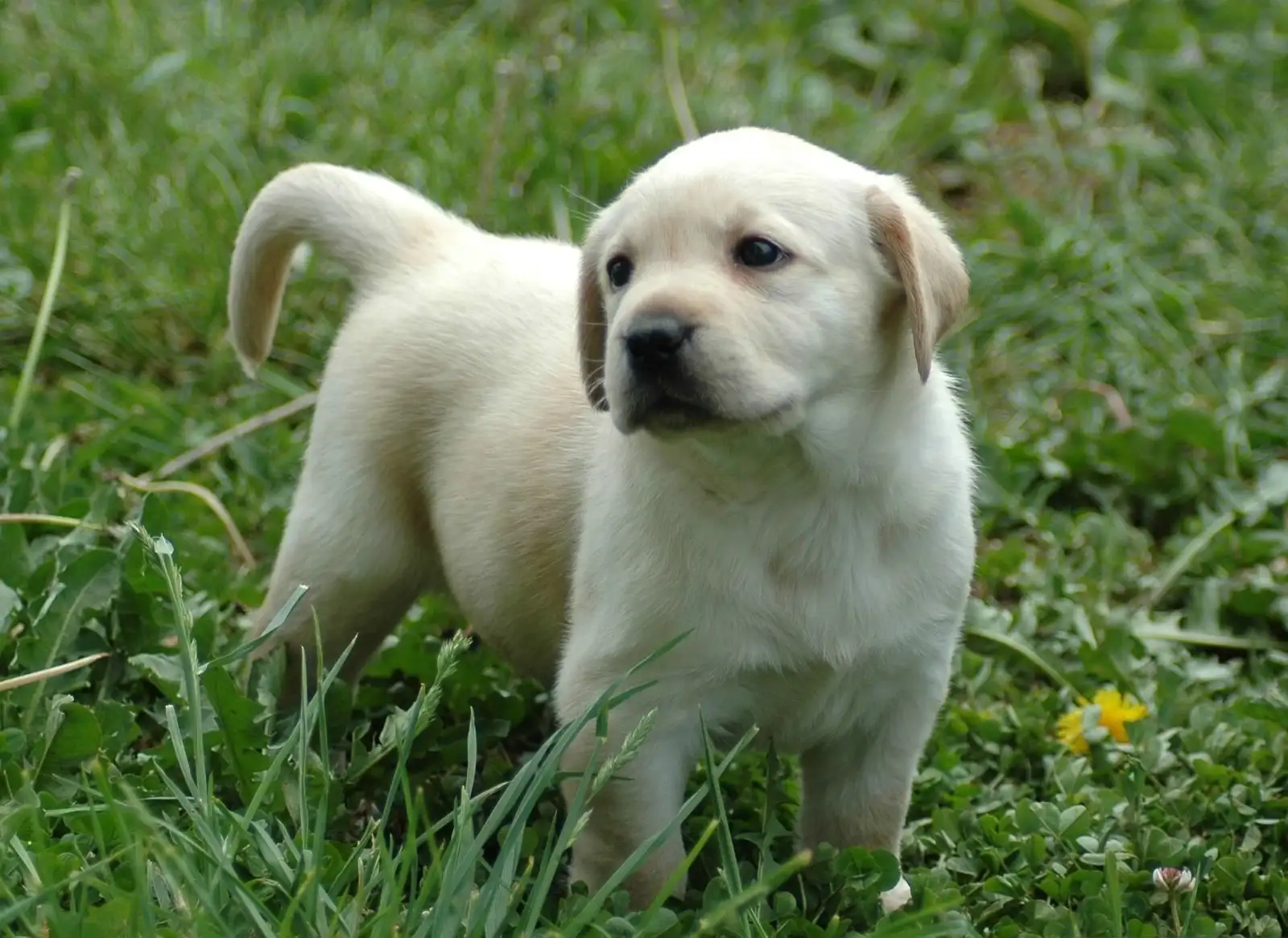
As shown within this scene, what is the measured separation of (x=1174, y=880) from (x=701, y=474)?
1088 millimetres

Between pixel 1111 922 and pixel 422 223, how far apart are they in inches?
77.8

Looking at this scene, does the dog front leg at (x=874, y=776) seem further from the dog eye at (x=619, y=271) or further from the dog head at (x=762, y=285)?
the dog eye at (x=619, y=271)

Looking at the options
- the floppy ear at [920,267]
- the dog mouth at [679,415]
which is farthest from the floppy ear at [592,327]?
the floppy ear at [920,267]

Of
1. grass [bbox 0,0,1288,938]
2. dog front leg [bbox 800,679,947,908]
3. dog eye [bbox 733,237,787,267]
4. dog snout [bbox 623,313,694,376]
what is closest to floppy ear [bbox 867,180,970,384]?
dog eye [bbox 733,237,787,267]

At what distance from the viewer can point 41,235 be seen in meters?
5.20

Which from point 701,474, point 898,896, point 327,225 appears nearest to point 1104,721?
point 898,896

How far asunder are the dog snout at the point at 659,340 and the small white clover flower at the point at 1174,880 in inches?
50.3

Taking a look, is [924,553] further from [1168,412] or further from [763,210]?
[1168,412]

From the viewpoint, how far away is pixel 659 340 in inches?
103

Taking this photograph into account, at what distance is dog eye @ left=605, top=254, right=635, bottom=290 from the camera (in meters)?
2.90

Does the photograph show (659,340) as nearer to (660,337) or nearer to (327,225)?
(660,337)

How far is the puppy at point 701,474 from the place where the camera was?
276 centimetres

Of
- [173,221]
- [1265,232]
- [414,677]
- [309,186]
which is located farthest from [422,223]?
[1265,232]

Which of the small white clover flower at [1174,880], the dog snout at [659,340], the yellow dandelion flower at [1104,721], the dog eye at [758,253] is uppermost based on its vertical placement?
the dog eye at [758,253]
